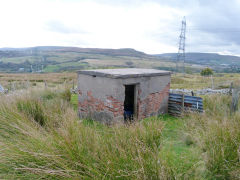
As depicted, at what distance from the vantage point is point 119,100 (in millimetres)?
6395

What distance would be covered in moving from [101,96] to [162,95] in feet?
9.53

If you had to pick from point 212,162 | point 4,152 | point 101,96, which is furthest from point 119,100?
point 4,152

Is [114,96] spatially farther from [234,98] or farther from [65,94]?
[65,94]

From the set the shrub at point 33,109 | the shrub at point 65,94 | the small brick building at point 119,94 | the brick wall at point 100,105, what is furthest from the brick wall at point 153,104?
the shrub at point 65,94

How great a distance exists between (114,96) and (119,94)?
0.18m

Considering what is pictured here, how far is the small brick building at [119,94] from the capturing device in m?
6.38

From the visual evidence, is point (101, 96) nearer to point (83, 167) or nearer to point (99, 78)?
point (99, 78)

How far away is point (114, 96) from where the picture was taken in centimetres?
632

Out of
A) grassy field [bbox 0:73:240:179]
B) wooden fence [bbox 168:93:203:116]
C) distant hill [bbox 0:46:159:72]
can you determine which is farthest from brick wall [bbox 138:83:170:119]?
distant hill [bbox 0:46:159:72]

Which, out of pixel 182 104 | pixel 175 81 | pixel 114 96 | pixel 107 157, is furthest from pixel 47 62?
pixel 107 157

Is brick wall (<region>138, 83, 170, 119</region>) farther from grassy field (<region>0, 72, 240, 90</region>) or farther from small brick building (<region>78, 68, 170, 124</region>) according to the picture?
grassy field (<region>0, 72, 240, 90</region>)

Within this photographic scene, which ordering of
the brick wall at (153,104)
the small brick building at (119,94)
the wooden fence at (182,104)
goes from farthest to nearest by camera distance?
1. the wooden fence at (182,104)
2. the brick wall at (153,104)
3. the small brick building at (119,94)

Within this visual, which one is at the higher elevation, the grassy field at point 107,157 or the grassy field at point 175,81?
the grassy field at point 107,157

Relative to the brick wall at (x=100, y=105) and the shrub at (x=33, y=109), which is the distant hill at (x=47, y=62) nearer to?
the brick wall at (x=100, y=105)
